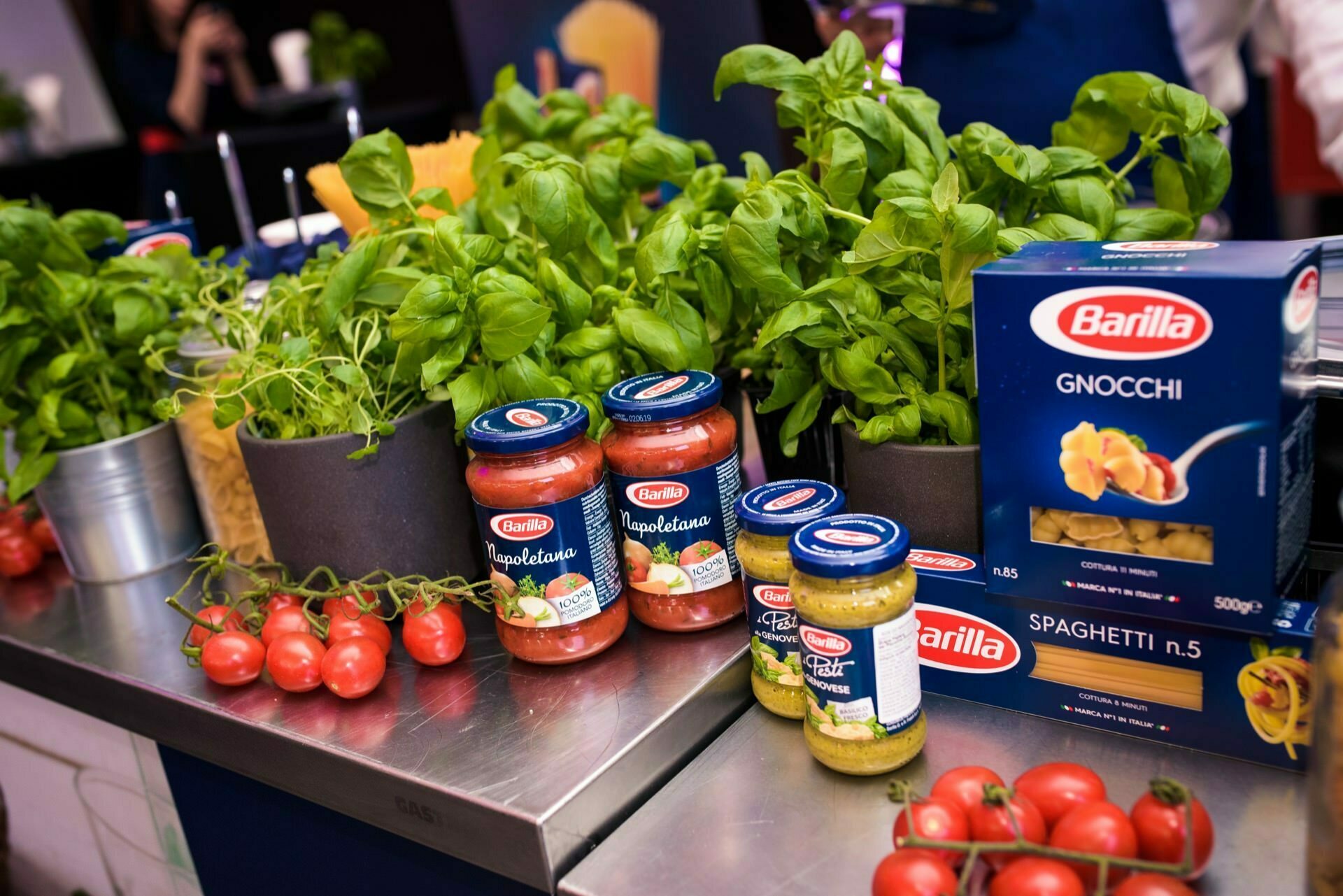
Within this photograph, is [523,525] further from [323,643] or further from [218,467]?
[218,467]

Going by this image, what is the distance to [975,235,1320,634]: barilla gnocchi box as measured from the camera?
68 cm

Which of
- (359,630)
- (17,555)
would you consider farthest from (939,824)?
(17,555)

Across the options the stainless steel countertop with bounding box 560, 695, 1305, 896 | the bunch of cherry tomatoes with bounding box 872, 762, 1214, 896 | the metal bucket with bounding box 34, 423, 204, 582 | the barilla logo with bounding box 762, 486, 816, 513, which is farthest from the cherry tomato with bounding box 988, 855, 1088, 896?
the metal bucket with bounding box 34, 423, 204, 582

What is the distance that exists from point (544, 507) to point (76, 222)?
0.78 meters

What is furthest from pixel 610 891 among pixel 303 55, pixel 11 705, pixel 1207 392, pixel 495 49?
pixel 303 55

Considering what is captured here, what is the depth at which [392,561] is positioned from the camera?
106cm

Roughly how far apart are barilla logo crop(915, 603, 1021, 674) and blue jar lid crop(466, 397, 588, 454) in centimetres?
32

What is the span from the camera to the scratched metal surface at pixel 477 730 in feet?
2.66

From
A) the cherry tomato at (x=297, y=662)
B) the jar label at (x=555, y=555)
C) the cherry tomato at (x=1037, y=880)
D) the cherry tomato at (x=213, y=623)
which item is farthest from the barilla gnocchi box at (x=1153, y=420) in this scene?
the cherry tomato at (x=213, y=623)

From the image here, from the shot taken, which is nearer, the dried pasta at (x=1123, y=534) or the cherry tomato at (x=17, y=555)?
the dried pasta at (x=1123, y=534)

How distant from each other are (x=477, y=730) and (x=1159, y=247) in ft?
2.13

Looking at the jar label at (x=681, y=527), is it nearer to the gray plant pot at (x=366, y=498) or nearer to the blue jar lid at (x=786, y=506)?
the blue jar lid at (x=786, y=506)

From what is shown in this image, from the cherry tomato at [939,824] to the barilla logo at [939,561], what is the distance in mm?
217

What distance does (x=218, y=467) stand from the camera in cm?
124
